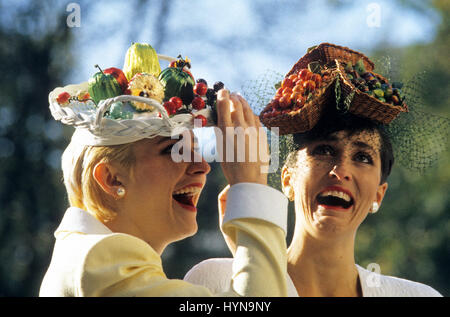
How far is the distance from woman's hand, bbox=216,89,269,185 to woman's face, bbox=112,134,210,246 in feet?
1.12

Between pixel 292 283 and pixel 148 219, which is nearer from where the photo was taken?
pixel 148 219

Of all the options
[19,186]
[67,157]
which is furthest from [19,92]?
[67,157]

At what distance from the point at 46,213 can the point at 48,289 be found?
8.71m

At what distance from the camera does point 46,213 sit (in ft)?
38.2

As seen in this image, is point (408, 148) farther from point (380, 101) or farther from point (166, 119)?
point (166, 119)

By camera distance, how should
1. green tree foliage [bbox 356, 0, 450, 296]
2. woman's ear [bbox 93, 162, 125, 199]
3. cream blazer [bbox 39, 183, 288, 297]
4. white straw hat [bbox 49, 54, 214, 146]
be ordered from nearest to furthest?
1. cream blazer [bbox 39, 183, 288, 297]
2. white straw hat [bbox 49, 54, 214, 146]
3. woman's ear [bbox 93, 162, 125, 199]
4. green tree foliage [bbox 356, 0, 450, 296]

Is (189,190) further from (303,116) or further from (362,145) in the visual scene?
(362,145)

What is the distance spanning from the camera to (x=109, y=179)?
3.51 meters

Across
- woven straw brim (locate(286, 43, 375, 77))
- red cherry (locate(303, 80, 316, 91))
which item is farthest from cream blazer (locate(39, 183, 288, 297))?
woven straw brim (locate(286, 43, 375, 77))

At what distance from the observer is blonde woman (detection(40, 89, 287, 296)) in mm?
3018

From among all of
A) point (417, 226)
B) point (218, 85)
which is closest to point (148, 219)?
point (218, 85)

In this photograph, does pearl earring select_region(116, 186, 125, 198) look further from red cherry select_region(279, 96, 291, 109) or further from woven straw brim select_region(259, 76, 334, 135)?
red cherry select_region(279, 96, 291, 109)

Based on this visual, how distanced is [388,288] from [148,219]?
4.22 ft

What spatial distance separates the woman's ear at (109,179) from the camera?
348 centimetres
